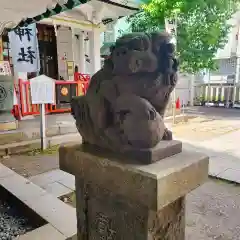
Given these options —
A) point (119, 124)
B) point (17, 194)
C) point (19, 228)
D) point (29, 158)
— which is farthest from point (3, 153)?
point (119, 124)

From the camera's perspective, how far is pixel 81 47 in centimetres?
969

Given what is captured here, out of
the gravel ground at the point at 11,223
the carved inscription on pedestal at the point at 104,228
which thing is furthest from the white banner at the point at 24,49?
the carved inscription on pedestal at the point at 104,228

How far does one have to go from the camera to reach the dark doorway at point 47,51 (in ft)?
29.5

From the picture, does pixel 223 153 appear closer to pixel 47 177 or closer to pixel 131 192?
pixel 47 177

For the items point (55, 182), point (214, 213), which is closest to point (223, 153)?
point (214, 213)

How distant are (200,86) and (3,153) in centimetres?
1301

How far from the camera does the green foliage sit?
705cm

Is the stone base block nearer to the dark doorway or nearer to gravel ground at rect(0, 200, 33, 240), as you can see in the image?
gravel ground at rect(0, 200, 33, 240)

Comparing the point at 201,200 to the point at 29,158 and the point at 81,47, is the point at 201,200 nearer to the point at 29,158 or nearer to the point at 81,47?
the point at 29,158

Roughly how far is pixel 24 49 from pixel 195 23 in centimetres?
515

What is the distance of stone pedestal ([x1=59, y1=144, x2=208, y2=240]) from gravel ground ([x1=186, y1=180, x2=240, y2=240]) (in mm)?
1066

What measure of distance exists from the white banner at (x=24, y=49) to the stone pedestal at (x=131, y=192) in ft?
17.3

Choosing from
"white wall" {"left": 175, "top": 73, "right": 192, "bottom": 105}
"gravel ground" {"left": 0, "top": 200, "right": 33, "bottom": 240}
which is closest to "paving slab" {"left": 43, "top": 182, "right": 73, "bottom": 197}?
"gravel ground" {"left": 0, "top": 200, "right": 33, "bottom": 240}

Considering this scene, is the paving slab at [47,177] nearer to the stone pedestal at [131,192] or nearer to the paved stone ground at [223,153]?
the stone pedestal at [131,192]
